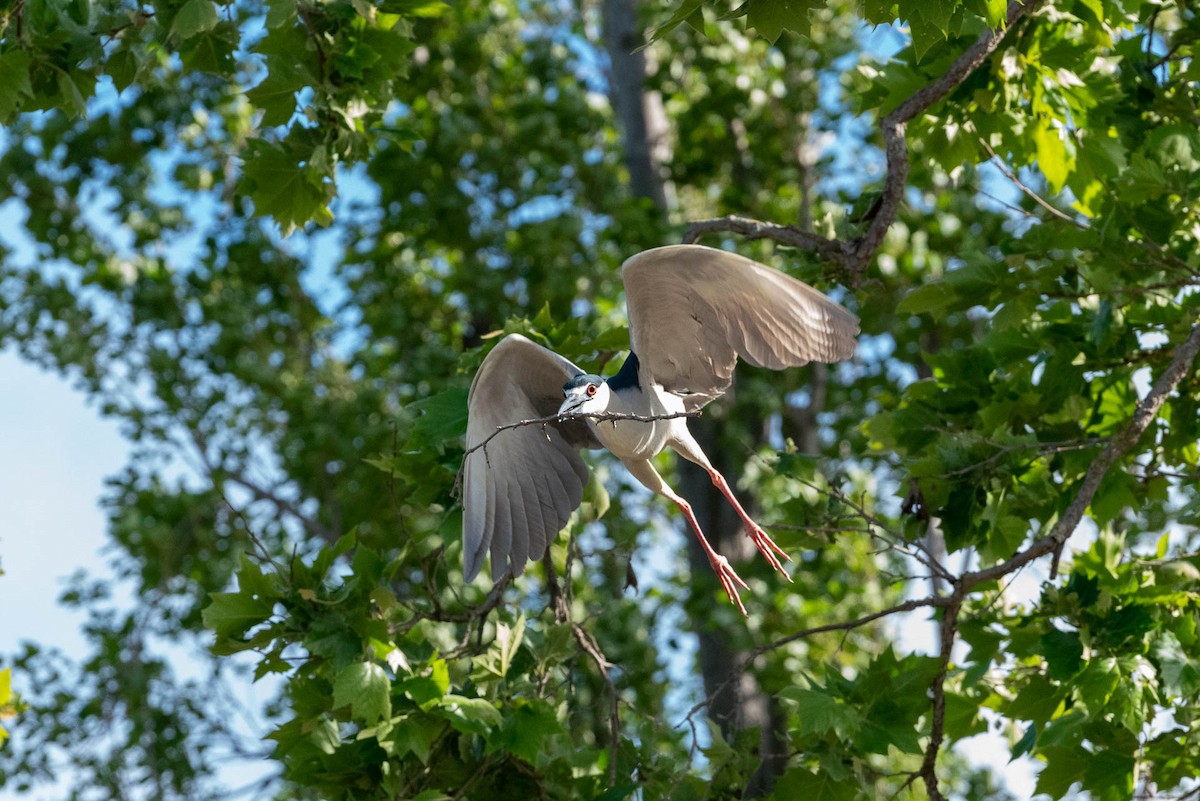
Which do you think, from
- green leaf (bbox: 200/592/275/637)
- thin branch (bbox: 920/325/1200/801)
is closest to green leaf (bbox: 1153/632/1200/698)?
thin branch (bbox: 920/325/1200/801)

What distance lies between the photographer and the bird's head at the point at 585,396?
10.6ft

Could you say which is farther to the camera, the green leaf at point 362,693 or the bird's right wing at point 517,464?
the green leaf at point 362,693

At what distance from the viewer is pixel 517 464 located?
4035mm

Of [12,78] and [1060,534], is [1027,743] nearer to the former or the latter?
[1060,534]

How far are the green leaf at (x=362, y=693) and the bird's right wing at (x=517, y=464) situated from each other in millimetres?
463

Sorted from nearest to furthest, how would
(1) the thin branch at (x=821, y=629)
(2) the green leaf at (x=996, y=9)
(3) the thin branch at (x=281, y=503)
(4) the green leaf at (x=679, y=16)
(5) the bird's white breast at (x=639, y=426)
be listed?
(4) the green leaf at (x=679, y=16) → (2) the green leaf at (x=996, y=9) → (5) the bird's white breast at (x=639, y=426) → (1) the thin branch at (x=821, y=629) → (3) the thin branch at (x=281, y=503)

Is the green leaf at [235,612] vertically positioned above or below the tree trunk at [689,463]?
below

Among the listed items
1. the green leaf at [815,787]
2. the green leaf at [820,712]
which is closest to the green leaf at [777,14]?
the green leaf at [820,712]

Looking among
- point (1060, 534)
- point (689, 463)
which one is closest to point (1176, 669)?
point (1060, 534)

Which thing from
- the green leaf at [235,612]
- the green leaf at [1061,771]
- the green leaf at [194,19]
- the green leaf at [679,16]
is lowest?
the green leaf at [1061,771]

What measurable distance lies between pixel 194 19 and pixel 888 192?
2085mm

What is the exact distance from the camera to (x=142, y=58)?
4.36m

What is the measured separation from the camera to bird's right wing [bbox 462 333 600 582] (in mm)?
3865

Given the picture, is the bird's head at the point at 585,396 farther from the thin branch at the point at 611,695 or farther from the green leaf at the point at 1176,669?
the green leaf at the point at 1176,669
